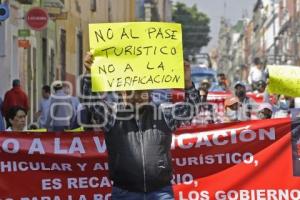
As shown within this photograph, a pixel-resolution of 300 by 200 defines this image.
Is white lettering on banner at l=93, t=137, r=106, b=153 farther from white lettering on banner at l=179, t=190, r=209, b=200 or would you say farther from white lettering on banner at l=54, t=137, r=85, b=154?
white lettering on banner at l=179, t=190, r=209, b=200

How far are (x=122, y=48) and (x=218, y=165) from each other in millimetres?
2005

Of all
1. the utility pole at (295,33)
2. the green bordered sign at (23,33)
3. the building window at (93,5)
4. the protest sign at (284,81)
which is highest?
the building window at (93,5)

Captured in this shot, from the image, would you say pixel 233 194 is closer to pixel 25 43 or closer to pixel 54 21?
pixel 25 43

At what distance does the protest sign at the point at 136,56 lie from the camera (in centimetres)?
768

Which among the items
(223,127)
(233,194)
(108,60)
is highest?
(108,60)

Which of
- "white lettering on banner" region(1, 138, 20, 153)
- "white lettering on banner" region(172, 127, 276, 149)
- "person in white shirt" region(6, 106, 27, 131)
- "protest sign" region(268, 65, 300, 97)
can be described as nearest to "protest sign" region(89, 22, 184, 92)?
"white lettering on banner" region(172, 127, 276, 149)

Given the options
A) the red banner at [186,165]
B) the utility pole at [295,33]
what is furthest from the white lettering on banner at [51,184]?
the utility pole at [295,33]

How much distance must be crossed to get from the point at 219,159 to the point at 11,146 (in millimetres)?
1868

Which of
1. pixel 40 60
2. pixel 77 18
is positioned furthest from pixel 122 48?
pixel 77 18

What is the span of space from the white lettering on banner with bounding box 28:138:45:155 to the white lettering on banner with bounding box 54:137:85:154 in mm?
125

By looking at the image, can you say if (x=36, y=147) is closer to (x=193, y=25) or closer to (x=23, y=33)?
(x=23, y=33)

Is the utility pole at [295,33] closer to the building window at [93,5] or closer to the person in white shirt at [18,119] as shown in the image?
the building window at [93,5]

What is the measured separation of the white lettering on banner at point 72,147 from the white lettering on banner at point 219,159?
0.85 m

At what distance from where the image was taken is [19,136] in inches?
363
